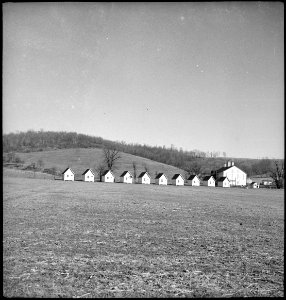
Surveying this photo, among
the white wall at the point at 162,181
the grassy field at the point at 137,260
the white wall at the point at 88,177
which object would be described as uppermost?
the grassy field at the point at 137,260

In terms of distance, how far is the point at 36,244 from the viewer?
10.8m

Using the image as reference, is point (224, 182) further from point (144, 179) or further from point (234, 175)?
point (144, 179)

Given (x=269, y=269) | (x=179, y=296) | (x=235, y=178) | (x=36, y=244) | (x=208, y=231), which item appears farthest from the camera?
(x=235, y=178)

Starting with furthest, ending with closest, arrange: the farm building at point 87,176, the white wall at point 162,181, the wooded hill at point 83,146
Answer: the wooded hill at point 83,146, the white wall at point 162,181, the farm building at point 87,176

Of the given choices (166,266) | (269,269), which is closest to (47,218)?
(166,266)

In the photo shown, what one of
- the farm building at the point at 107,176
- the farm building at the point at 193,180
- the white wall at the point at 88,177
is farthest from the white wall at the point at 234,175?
the white wall at the point at 88,177

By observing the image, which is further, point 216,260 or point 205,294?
point 216,260

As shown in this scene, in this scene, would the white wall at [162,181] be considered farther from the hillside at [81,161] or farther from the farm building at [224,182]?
the farm building at [224,182]

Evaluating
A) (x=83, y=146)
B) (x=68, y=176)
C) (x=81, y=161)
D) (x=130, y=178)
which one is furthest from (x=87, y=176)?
(x=83, y=146)

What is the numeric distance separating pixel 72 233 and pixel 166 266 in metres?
5.32

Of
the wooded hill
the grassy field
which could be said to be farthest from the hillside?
the grassy field

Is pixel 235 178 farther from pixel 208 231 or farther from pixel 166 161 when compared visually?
pixel 208 231

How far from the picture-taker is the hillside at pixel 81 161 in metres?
137

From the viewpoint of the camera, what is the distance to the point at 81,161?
145m
